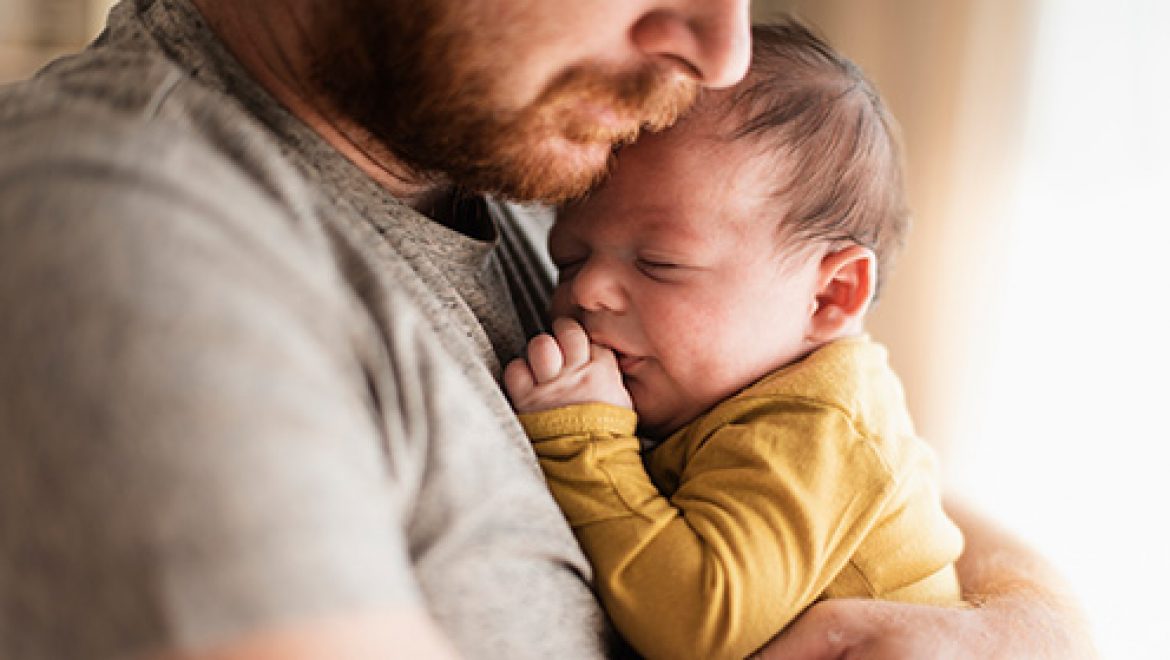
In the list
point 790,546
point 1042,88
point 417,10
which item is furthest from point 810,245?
point 1042,88

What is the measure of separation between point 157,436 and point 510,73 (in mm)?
539

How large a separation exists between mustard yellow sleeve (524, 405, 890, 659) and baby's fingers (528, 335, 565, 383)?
4 centimetres

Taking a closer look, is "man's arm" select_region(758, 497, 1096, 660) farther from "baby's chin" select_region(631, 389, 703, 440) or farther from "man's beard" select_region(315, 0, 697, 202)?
"man's beard" select_region(315, 0, 697, 202)

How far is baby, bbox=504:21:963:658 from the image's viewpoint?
1.03 metres

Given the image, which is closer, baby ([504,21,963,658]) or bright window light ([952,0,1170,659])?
baby ([504,21,963,658])

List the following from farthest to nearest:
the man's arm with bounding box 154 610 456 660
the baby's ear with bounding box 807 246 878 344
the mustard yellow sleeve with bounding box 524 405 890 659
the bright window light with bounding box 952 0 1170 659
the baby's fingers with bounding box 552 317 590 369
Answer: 1. the bright window light with bounding box 952 0 1170 659
2. the baby's ear with bounding box 807 246 878 344
3. the baby's fingers with bounding box 552 317 590 369
4. the mustard yellow sleeve with bounding box 524 405 890 659
5. the man's arm with bounding box 154 610 456 660

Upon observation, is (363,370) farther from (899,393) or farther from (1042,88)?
(1042,88)

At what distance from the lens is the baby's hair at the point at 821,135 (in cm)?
121

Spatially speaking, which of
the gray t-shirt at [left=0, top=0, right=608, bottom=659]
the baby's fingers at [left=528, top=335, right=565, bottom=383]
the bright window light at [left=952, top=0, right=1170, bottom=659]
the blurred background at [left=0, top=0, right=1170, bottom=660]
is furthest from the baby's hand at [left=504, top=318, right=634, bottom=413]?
the blurred background at [left=0, top=0, right=1170, bottom=660]

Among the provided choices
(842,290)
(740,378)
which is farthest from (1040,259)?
(740,378)

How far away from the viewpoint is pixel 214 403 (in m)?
0.63

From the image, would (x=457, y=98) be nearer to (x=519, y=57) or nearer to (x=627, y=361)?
(x=519, y=57)

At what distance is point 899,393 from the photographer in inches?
50.4

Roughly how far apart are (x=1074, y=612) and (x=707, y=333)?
55 centimetres
